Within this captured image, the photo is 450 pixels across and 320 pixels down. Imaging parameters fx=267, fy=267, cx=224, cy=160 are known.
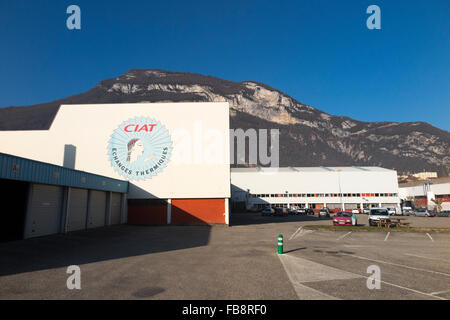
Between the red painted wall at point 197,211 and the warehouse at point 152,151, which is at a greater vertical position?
the warehouse at point 152,151

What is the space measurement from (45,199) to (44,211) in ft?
2.40

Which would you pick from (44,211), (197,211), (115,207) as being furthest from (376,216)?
(44,211)

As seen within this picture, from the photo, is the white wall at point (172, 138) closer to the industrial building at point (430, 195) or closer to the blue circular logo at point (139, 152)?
the blue circular logo at point (139, 152)

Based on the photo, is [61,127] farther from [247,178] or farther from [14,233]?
[247,178]

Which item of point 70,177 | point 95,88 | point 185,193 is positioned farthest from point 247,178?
point 95,88

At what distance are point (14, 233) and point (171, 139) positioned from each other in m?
16.7

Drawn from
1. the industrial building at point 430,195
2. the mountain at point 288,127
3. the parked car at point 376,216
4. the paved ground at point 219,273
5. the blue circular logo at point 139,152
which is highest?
the mountain at point 288,127

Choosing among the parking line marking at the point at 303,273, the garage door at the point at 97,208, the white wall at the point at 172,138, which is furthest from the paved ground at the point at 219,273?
the white wall at the point at 172,138

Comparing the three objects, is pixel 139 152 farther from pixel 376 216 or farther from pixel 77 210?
pixel 376 216

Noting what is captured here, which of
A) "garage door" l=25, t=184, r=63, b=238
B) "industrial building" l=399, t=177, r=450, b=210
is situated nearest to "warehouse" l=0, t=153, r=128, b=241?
"garage door" l=25, t=184, r=63, b=238

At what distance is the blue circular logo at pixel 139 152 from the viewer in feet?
93.6

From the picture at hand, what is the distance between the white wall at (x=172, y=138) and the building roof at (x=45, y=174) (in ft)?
18.7

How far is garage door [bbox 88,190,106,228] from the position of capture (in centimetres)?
2208
